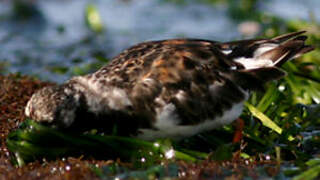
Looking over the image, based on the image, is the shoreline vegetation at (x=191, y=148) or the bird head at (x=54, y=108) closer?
the shoreline vegetation at (x=191, y=148)

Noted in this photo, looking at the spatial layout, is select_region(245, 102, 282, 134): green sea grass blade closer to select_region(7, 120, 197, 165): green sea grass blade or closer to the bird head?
select_region(7, 120, 197, 165): green sea grass blade

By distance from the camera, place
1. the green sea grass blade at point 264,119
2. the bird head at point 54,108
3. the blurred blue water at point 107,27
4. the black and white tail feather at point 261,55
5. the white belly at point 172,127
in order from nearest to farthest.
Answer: the bird head at point 54,108 < the white belly at point 172,127 < the black and white tail feather at point 261,55 < the green sea grass blade at point 264,119 < the blurred blue water at point 107,27

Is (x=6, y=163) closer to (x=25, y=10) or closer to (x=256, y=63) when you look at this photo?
(x=256, y=63)

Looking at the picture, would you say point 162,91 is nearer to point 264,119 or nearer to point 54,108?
point 54,108

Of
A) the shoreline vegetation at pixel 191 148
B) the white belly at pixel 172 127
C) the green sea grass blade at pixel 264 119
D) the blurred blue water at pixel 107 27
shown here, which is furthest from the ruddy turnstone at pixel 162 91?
the blurred blue water at pixel 107 27

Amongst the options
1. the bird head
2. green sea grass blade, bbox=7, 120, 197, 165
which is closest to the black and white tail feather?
green sea grass blade, bbox=7, 120, 197, 165

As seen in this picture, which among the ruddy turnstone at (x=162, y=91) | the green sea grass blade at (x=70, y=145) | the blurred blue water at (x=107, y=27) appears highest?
the ruddy turnstone at (x=162, y=91)

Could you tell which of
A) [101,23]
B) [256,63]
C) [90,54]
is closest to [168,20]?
[101,23]

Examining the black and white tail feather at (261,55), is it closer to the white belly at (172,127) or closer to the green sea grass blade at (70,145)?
the white belly at (172,127)
